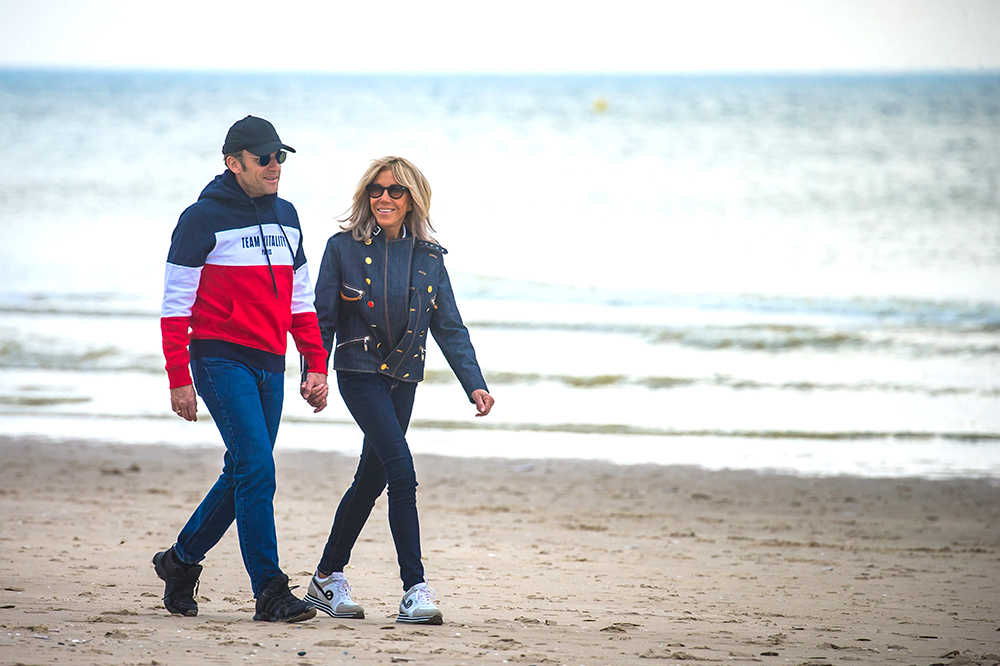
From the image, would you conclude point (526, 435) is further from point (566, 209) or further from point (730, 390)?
point (566, 209)

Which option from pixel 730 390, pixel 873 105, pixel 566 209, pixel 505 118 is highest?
pixel 873 105

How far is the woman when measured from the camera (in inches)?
151

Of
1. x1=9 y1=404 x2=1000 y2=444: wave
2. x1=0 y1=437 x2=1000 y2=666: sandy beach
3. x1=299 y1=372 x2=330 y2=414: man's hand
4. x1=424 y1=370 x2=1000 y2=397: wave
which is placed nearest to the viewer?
x1=0 y1=437 x2=1000 y2=666: sandy beach

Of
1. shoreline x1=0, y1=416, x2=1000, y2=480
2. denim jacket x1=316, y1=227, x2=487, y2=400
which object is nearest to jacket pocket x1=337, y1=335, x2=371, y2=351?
denim jacket x1=316, y1=227, x2=487, y2=400

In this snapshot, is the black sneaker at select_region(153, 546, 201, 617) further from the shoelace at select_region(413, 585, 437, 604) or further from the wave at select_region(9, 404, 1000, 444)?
the wave at select_region(9, 404, 1000, 444)

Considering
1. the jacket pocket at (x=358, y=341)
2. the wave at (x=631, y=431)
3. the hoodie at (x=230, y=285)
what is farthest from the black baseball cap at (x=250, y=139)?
the wave at (x=631, y=431)

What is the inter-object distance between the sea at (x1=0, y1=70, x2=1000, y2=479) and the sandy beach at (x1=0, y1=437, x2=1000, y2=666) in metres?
0.73

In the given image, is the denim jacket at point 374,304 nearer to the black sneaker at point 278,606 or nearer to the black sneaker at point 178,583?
the black sneaker at point 278,606

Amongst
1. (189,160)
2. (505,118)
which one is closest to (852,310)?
(189,160)

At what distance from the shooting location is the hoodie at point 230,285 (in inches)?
139

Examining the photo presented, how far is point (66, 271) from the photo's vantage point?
18172 mm

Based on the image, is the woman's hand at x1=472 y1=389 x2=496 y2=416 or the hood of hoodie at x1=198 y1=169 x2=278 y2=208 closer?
the hood of hoodie at x1=198 y1=169 x2=278 y2=208

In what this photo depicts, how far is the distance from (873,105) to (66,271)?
5802cm

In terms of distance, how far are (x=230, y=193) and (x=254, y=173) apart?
115mm
